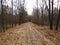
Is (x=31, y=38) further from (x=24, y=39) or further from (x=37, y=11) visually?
(x=37, y=11)

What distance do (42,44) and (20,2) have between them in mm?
47983

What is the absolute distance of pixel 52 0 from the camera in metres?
25.2

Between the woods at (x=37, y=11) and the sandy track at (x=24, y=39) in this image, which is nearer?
the sandy track at (x=24, y=39)

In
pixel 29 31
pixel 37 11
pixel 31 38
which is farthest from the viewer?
pixel 37 11

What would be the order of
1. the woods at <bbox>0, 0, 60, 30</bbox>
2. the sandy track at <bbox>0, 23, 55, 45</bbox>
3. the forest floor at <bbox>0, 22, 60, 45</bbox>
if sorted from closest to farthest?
the sandy track at <bbox>0, 23, 55, 45</bbox> → the forest floor at <bbox>0, 22, 60, 45</bbox> → the woods at <bbox>0, 0, 60, 30</bbox>

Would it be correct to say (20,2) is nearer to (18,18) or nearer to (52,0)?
(18,18)

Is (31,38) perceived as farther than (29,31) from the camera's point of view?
No

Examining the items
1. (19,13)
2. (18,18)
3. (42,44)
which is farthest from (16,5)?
(42,44)

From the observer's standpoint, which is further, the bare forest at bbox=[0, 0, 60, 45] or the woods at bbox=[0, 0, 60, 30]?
the woods at bbox=[0, 0, 60, 30]

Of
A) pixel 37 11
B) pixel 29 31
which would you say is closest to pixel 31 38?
pixel 29 31

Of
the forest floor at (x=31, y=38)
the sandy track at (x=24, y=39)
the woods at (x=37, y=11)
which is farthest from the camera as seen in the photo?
the woods at (x=37, y=11)

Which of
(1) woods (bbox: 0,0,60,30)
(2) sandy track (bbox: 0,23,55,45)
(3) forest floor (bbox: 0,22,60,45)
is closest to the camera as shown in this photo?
(2) sandy track (bbox: 0,23,55,45)

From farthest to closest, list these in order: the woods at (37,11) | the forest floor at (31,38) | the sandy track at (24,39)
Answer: the woods at (37,11) < the forest floor at (31,38) < the sandy track at (24,39)

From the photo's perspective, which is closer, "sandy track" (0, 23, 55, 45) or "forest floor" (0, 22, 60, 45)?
"sandy track" (0, 23, 55, 45)
